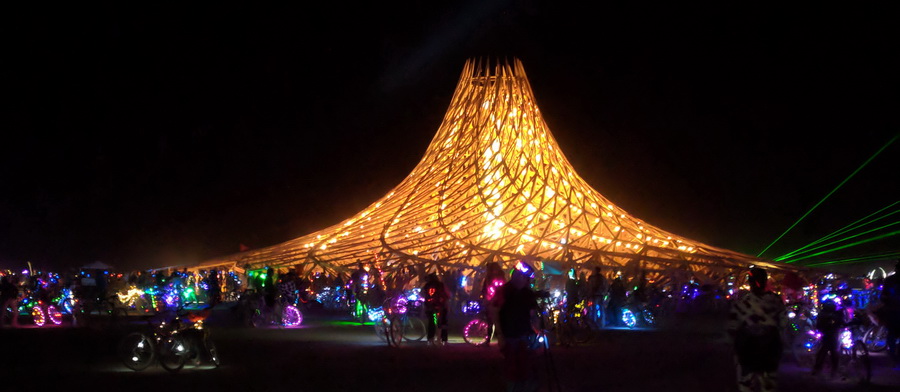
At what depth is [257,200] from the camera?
181 feet

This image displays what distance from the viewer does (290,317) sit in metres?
22.3

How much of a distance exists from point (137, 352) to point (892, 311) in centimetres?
1010

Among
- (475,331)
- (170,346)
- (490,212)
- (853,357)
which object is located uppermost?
(490,212)

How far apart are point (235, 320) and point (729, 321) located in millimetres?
15978

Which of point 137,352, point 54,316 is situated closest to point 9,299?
point 54,316

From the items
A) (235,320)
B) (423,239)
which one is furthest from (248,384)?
(423,239)

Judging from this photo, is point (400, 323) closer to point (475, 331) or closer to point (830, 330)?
point (475, 331)

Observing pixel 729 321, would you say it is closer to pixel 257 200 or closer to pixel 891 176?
pixel 891 176

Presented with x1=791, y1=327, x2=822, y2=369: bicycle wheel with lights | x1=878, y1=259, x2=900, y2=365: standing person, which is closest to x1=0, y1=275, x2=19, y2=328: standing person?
x1=791, y1=327, x2=822, y2=369: bicycle wheel with lights

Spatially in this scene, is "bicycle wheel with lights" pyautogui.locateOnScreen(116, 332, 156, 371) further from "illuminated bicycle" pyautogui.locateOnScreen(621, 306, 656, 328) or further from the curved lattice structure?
the curved lattice structure

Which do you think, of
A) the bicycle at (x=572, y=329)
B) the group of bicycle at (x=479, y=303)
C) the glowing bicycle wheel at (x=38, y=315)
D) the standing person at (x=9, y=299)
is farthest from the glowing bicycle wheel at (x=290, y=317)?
the bicycle at (x=572, y=329)

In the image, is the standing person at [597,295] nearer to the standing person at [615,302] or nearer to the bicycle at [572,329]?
the standing person at [615,302]

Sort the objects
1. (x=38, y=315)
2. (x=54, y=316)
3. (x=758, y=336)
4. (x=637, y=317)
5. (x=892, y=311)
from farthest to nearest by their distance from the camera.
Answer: (x=637, y=317) → (x=54, y=316) → (x=38, y=315) → (x=892, y=311) → (x=758, y=336)

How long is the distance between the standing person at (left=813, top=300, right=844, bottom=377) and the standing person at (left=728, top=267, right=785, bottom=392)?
142 inches
